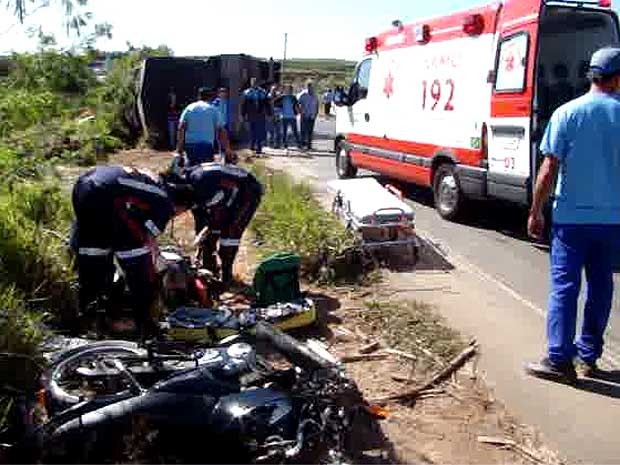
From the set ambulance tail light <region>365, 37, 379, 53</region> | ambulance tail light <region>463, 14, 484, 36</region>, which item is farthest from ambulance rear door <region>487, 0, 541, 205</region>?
ambulance tail light <region>365, 37, 379, 53</region>

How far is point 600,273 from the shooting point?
4.71 m

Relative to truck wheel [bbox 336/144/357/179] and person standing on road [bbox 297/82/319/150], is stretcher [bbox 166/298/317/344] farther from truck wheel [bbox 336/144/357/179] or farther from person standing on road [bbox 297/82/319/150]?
person standing on road [bbox 297/82/319/150]

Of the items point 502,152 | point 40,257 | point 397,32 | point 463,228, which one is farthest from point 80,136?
point 397,32

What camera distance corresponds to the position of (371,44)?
12.1m

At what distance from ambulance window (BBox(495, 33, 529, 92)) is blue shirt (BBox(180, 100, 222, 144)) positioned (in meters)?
3.59

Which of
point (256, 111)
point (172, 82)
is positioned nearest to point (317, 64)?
point (172, 82)

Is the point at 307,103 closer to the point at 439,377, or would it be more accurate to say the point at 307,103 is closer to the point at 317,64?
the point at 439,377

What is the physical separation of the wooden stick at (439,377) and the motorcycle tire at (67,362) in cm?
145

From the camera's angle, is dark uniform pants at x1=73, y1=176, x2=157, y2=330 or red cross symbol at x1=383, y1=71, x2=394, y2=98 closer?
dark uniform pants at x1=73, y1=176, x2=157, y2=330

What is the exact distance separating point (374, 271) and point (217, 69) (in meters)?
14.3

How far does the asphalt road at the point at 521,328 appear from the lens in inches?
164

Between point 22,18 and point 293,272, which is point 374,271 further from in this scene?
point 22,18

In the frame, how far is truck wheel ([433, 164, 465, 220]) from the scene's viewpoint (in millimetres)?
9508

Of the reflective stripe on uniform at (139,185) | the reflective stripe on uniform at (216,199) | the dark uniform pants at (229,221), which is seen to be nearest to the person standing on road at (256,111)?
the dark uniform pants at (229,221)
